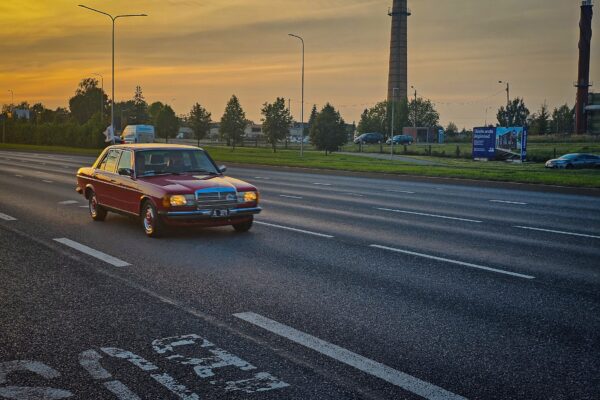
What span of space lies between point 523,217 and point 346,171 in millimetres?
18017

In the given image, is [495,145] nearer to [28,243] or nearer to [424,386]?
[28,243]

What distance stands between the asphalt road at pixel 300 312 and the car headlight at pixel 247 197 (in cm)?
65

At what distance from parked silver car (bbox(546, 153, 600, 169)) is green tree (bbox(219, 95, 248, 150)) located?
40597mm

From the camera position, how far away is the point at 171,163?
12086mm

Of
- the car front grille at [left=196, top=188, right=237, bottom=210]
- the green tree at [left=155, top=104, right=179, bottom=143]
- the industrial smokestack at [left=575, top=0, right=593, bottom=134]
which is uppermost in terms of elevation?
the industrial smokestack at [left=575, top=0, right=593, bottom=134]

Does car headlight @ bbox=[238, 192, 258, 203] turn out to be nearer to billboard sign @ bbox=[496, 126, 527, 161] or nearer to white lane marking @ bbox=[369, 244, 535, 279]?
white lane marking @ bbox=[369, 244, 535, 279]

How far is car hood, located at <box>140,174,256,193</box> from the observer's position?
10.9 metres

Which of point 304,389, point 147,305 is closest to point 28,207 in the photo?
point 147,305

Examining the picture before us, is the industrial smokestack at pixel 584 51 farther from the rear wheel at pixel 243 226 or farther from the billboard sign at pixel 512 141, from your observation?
the rear wheel at pixel 243 226

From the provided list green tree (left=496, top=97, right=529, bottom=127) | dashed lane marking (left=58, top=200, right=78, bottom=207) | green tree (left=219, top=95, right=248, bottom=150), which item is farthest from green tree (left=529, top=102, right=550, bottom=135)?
dashed lane marking (left=58, top=200, right=78, bottom=207)

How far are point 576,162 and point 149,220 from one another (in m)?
37.4

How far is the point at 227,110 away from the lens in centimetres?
7612

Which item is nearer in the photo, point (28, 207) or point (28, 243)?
point (28, 243)

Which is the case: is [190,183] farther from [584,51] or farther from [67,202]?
[584,51]
